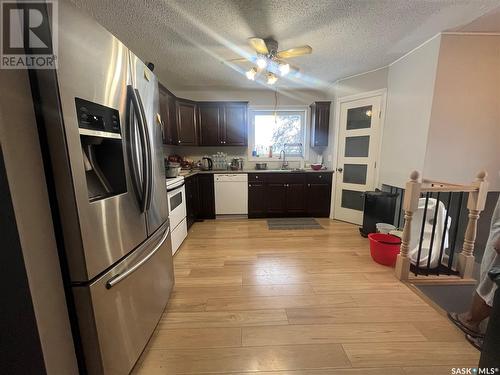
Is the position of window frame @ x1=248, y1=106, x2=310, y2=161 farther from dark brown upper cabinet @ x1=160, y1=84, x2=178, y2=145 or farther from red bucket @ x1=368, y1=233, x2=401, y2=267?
red bucket @ x1=368, y1=233, x2=401, y2=267

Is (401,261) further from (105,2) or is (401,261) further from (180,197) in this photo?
(105,2)

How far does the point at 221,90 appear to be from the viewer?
3980 mm

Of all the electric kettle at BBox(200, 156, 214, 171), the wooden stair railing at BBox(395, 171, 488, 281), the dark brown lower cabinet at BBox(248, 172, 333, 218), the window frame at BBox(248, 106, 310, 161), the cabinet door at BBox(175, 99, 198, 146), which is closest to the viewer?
the wooden stair railing at BBox(395, 171, 488, 281)

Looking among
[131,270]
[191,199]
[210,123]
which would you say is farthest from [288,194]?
[131,270]

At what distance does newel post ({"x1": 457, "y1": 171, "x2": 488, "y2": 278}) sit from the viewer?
5.94 ft

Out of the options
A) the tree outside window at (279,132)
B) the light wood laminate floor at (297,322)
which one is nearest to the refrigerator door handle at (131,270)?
the light wood laminate floor at (297,322)

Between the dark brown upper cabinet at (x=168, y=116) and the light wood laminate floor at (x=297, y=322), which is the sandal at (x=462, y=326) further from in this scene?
the dark brown upper cabinet at (x=168, y=116)

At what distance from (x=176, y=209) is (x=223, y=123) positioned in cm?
204

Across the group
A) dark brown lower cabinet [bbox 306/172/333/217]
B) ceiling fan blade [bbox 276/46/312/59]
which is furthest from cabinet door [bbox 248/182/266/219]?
ceiling fan blade [bbox 276/46/312/59]

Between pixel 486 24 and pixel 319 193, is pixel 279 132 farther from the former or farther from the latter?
pixel 486 24

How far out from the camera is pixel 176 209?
8.35 feet

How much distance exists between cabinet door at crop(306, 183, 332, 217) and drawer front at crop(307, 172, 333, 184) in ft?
0.18

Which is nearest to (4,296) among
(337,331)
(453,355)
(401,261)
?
(337,331)

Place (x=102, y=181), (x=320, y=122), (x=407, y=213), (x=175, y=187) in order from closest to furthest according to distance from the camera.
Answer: (x=102, y=181), (x=407, y=213), (x=175, y=187), (x=320, y=122)
